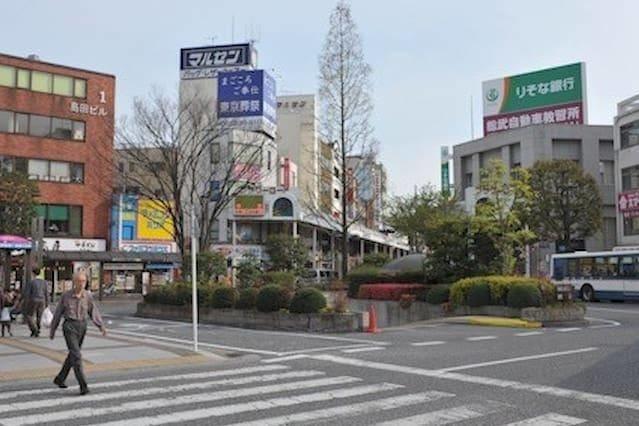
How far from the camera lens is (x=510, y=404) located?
350 inches

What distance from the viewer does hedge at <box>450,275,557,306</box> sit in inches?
918

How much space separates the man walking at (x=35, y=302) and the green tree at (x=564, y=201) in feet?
124

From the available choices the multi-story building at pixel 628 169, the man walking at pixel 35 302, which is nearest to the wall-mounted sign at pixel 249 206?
the multi-story building at pixel 628 169

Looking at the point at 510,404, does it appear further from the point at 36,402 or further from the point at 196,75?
the point at 196,75

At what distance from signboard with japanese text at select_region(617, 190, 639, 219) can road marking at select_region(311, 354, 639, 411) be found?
39160 mm

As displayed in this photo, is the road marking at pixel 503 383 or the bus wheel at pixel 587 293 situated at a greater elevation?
the bus wheel at pixel 587 293

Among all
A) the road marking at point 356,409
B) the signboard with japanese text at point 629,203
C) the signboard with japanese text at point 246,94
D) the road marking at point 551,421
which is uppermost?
the signboard with japanese text at point 246,94

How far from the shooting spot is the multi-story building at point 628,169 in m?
47.2

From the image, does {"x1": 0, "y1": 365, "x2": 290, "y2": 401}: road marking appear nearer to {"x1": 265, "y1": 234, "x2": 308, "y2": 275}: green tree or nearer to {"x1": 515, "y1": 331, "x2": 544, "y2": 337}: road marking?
{"x1": 515, "y1": 331, "x2": 544, "y2": 337}: road marking

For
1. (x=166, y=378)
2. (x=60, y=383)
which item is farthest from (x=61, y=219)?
(x=60, y=383)

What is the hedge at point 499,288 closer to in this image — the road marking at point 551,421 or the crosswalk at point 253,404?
the crosswalk at point 253,404

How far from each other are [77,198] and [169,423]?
151 ft

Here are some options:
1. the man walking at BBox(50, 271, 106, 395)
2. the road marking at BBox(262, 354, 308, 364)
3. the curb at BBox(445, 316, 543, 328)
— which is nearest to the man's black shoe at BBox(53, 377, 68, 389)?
the man walking at BBox(50, 271, 106, 395)

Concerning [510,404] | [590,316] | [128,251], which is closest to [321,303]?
[590,316]
